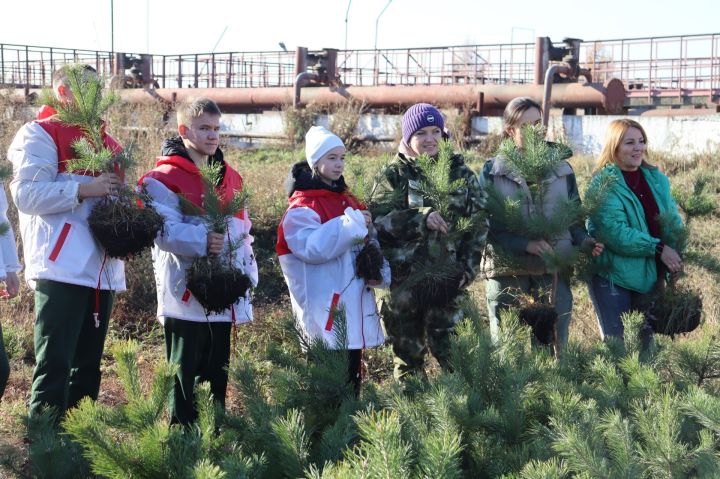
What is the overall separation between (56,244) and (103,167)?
0.45 metres

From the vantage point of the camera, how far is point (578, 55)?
17.9m

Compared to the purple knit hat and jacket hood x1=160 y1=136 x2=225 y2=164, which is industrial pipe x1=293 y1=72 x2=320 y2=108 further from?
jacket hood x1=160 y1=136 x2=225 y2=164

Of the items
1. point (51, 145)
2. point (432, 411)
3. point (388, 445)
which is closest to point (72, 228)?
point (51, 145)

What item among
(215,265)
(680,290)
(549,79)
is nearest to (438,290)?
(215,265)

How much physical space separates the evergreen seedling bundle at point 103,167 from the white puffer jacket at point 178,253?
0.13m

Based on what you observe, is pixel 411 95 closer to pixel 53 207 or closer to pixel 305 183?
pixel 305 183

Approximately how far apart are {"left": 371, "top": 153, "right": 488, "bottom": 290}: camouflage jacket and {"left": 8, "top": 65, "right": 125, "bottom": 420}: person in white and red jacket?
1.38 m

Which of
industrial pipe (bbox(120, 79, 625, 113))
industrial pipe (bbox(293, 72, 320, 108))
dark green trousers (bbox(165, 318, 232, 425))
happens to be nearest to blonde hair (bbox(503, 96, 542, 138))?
dark green trousers (bbox(165, 318, 232, 425))

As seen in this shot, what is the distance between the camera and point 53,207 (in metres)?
4.01

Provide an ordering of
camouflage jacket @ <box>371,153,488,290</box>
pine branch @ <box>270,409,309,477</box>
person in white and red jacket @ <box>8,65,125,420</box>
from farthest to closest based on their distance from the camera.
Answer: camouflage jacket @ <box>371,153,488,290</box> < person in white and red jacket @ <box>8,65,125,420</box> < pine branch @ <box>270,409,309,477</box>

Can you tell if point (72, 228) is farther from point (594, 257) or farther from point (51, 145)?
point (594, 257)

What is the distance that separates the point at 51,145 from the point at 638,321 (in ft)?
8.86

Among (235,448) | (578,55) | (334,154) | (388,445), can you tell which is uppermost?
(578,55)

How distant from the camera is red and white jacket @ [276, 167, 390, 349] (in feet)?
14.2
